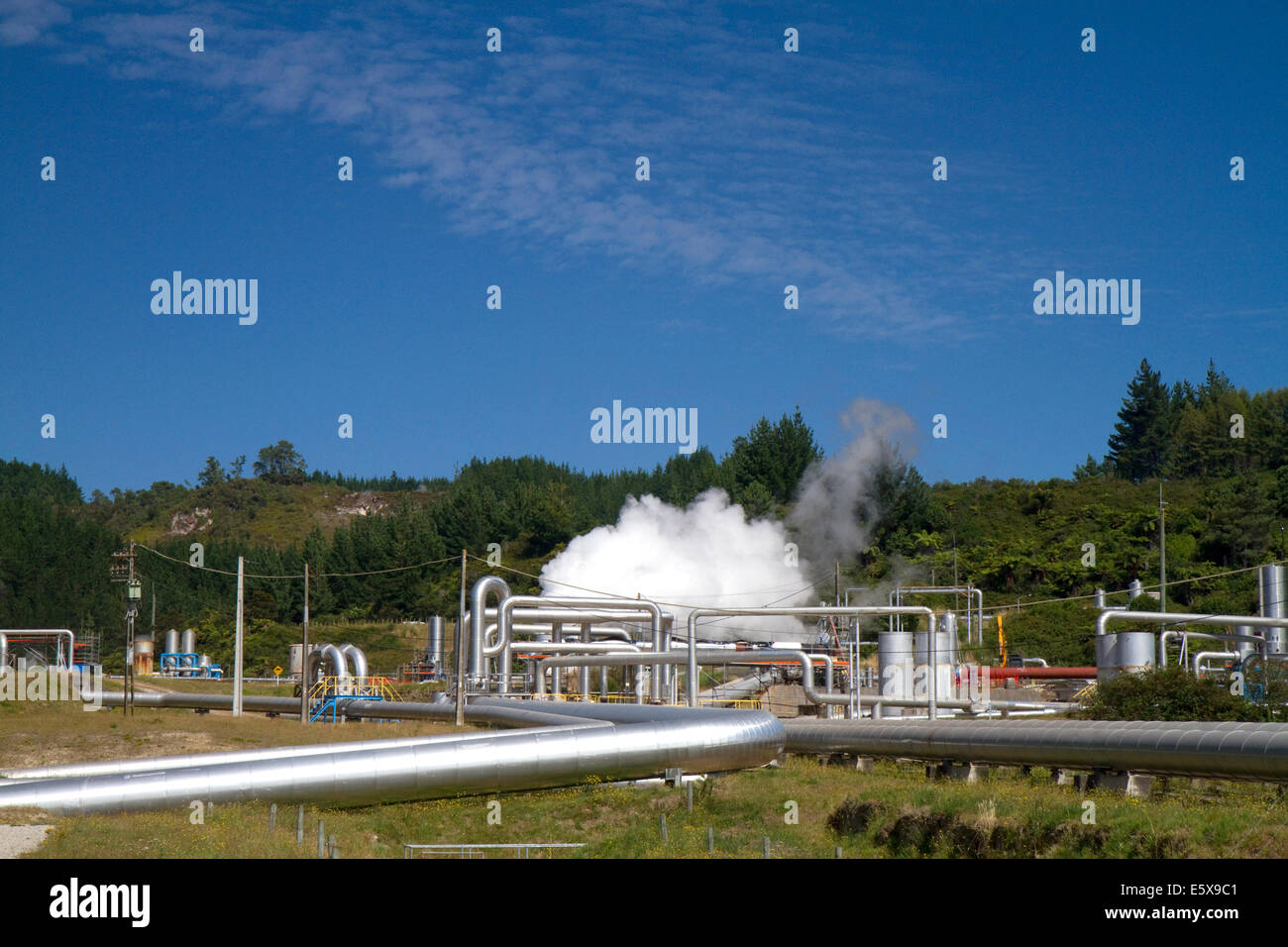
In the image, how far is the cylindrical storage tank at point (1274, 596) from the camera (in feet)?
141

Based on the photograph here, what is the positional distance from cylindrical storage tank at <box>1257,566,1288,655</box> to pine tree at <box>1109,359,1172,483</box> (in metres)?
61.8

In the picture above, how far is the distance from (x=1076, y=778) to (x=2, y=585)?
318 ft

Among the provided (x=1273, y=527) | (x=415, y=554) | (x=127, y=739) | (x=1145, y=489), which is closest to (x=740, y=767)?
(x=127, y=739)

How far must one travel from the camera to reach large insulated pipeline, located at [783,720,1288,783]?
19.3 m

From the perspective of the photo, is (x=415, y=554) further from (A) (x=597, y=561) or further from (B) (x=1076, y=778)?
(B) (x=1076, y=778)

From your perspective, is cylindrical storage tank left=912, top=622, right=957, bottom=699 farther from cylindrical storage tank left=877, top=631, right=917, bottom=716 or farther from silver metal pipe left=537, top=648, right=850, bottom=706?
silver metal pipe left=537, top=648, right=850, bottom=706

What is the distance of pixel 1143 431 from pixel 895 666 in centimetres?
7506

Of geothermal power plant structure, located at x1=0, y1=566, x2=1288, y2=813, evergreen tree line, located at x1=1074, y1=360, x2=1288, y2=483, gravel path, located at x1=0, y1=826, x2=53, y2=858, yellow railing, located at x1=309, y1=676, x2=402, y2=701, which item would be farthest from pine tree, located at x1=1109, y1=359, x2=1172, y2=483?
gravel path, located at x1=0, y1=826, x2=53, y2=858

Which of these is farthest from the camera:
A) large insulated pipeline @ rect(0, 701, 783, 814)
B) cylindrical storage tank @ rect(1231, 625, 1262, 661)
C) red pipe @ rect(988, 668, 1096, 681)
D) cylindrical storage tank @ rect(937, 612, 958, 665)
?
red pipe @ rect(988, 668, 1096, 681)

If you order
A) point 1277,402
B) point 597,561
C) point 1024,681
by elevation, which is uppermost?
point 1277,402

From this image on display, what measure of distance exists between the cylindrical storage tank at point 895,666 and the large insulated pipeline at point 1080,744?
368 inches

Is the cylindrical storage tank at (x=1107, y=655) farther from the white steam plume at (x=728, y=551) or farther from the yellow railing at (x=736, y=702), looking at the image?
the white steam plume at (x=728, y=551)

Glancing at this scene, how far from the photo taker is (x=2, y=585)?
99.2 meters

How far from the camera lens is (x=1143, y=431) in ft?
346
